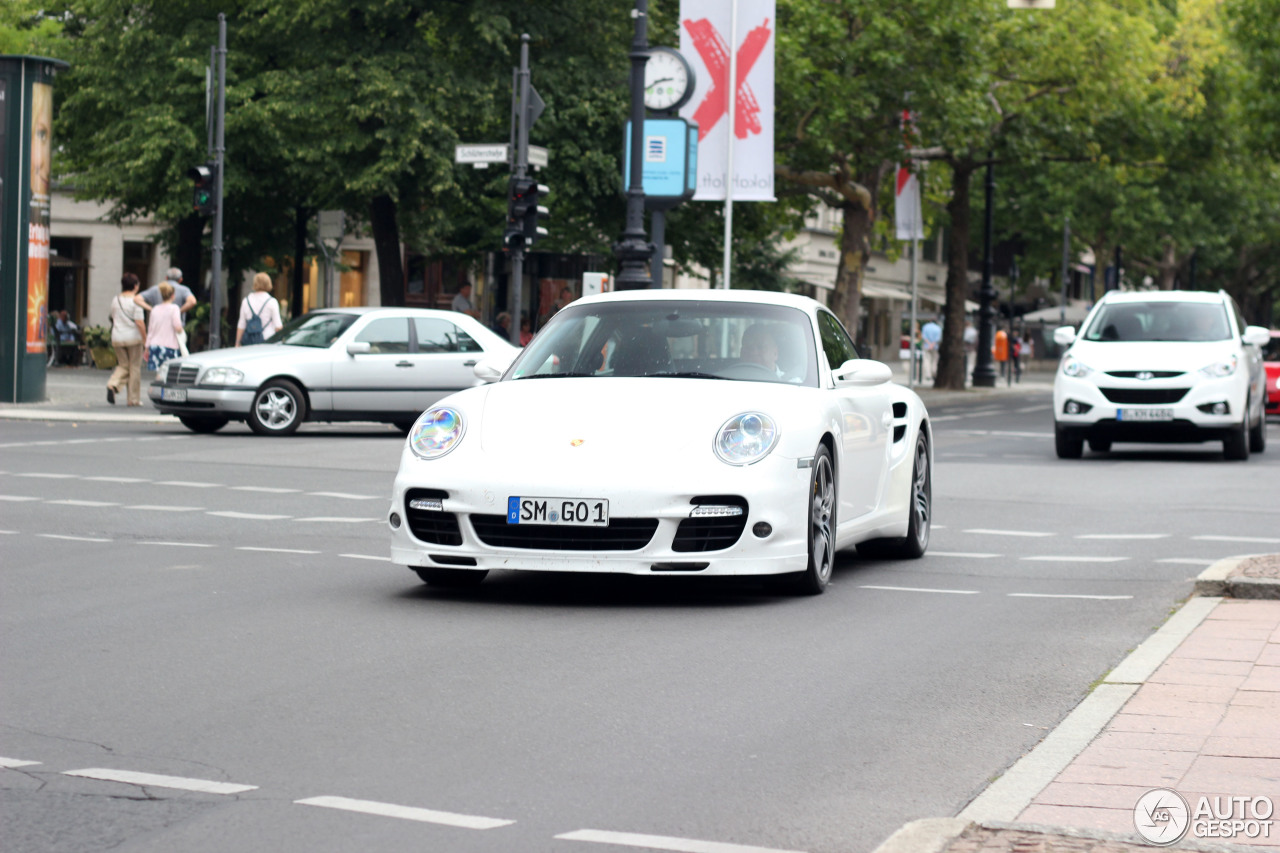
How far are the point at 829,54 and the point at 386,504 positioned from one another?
80.9 ft

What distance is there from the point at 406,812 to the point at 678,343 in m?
4.87

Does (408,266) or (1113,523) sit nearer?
(1113,523)

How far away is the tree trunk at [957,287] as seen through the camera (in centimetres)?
4641

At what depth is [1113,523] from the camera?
13523 millimetres

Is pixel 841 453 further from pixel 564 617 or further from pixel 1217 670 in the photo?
pixel 1217 670

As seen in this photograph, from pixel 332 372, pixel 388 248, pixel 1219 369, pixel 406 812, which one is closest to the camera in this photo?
pixel 406 812

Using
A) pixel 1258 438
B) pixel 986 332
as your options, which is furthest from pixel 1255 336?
pixel 986 332

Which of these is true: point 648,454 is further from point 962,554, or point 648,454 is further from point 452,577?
point 962,554

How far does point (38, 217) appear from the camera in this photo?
1041 inches

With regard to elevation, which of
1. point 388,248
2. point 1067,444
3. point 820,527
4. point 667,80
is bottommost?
point 1067,444

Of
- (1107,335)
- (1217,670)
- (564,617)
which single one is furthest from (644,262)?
(1217,670)

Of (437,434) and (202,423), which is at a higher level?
(437,434)

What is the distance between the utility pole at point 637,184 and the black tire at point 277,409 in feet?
13.5
